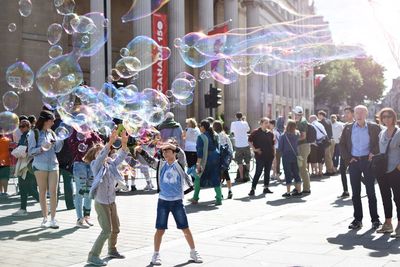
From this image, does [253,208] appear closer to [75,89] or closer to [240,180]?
[75,89]

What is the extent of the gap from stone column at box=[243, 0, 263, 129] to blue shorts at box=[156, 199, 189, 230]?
3631 cm

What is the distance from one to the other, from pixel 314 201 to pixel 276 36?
3879mm

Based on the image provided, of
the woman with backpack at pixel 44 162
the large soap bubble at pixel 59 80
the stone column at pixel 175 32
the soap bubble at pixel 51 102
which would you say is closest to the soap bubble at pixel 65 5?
the large soap bubble at pixel 59 80

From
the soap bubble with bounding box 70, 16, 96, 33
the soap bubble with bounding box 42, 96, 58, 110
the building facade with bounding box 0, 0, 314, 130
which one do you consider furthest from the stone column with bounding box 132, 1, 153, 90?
the soap bubble with bounding box 42, 96, 58, 110

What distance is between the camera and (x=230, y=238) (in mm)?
7816

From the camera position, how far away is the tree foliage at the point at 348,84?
81875 millimetres

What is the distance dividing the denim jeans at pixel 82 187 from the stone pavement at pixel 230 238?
0.33 m

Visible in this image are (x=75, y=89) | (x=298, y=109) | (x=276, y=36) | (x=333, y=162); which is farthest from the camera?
(x=333, y=162)

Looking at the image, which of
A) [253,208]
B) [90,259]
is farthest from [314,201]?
[90,259]

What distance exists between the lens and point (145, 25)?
1153 inches

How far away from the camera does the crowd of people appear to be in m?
6.56

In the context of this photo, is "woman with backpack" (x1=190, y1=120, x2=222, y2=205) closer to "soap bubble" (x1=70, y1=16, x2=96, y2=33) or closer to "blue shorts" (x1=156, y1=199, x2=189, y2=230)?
"soap bubble" (x1=70, y1=16, x2=96, y2=33)

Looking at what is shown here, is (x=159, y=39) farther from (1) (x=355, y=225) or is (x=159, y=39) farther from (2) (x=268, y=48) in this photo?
(1) (x=355, y=225)

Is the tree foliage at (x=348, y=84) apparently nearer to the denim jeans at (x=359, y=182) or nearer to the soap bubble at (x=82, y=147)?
the denim jeans at (x=359, y=182)
